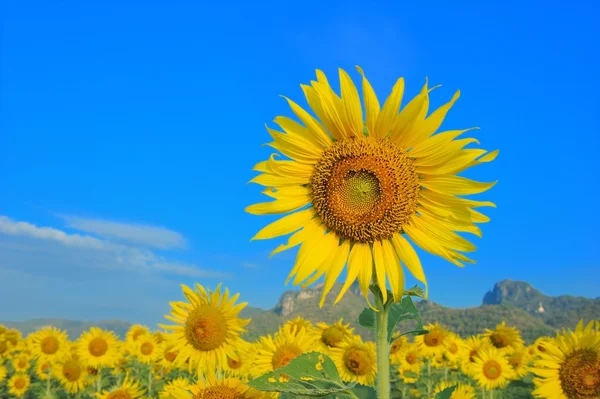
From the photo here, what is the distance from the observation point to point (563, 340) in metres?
8.25

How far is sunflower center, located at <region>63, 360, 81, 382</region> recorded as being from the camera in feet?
50.3

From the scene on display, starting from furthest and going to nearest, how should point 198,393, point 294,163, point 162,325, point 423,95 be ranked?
point 162,325
point 198,393
point 294,163
point 423,95

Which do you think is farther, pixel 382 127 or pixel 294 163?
pixel 294 163

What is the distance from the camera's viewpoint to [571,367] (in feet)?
26.5

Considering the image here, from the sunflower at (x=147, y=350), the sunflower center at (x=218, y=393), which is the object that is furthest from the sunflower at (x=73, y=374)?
the sunflower center at (x=218, y=393)

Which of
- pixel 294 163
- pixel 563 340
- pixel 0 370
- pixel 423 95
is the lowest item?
pixel 0 370

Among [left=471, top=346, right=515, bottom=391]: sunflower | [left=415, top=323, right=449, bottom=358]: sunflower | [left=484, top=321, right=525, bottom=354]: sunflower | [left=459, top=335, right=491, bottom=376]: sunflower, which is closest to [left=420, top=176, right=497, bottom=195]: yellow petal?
[left=471, top=346, right=515, bottom=391]: sunflower

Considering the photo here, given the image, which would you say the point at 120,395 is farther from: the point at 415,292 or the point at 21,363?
the point at 21,363

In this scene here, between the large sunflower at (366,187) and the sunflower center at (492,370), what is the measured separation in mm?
11485

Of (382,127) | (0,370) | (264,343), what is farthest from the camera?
(0,370)

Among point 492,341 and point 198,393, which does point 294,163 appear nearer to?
point 198,393

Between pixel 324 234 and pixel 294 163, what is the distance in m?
0.64

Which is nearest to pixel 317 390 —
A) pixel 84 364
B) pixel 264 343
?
pixel 264 343

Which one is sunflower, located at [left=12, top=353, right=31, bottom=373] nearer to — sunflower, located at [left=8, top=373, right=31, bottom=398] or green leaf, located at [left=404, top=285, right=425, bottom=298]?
sunflower, located at [left=8, top=373, right=31, bottom=398]
